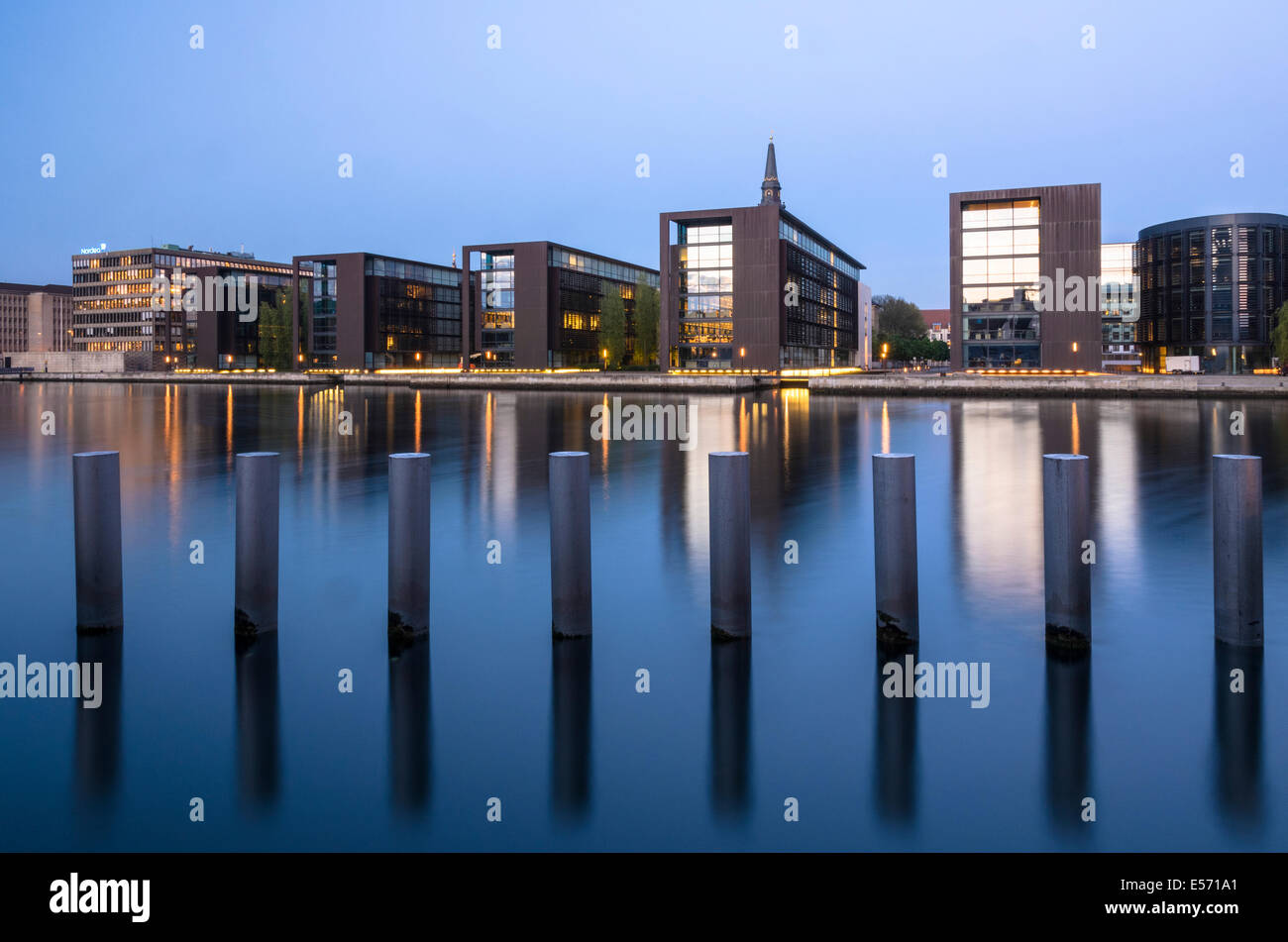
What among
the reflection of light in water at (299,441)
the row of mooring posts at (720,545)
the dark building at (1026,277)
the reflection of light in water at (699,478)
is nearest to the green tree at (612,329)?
the dark building at (1026,277)

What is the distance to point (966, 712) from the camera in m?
6.39

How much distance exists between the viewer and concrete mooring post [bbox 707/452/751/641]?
23.7ft

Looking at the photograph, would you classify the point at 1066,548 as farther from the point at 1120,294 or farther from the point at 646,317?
the point at 1120,294

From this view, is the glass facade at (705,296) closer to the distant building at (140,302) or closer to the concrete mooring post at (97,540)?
the concrete mooring post at (97,540)

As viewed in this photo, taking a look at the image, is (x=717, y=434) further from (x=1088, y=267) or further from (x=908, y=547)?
(x=1088, y=267)

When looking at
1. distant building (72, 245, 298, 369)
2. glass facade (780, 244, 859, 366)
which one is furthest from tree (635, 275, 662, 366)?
distant building (72, 245, 298, 369)

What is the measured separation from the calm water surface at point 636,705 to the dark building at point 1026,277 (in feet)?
218

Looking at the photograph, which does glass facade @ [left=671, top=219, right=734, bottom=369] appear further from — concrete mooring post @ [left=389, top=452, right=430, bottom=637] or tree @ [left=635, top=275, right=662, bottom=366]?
concrete mooring post @ [left=389, top=452, right=430, bottom=637]

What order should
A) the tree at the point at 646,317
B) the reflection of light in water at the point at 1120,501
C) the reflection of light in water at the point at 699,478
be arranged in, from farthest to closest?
the tree at the point at 646,317 → the reflection of light in water at the point at 699,478 → the reflection of light in water at the point at 1120,501

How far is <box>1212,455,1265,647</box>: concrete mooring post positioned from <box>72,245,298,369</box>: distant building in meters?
176
